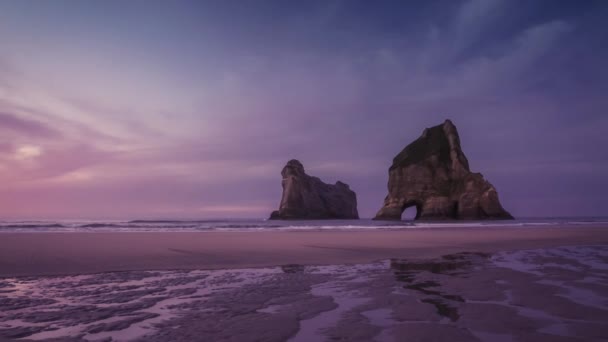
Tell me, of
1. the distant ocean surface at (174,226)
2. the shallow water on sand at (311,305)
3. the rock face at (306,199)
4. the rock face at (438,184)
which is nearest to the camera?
the shallow water on sand at (311,305)

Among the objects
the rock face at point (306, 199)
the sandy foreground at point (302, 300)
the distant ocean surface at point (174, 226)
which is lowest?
the sandy foreground at point (302, 300)

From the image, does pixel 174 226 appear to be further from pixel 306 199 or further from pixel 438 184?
pixel 306 199

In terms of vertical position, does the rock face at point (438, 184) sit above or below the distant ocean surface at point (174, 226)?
above

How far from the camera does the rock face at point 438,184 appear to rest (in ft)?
256

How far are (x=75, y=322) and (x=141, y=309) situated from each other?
0.94 metres

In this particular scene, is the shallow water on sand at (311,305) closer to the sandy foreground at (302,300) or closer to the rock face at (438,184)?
the sandy foreground at (302,300)

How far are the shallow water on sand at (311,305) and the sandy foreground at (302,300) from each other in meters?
0.02

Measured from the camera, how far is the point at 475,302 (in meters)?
6.02

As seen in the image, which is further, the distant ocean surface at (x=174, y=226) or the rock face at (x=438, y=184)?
the rock face at (x=438, y=184)

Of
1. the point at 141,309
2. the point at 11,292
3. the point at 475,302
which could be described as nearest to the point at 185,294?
the point at 141,309

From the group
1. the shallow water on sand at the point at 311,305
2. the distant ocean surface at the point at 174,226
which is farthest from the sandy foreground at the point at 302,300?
the distant ocean surface at the point at 174,226

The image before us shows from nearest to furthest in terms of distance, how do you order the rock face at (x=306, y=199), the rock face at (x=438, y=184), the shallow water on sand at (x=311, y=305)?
the shallow water on sand at (x=311, y=305) < the rock face at (x=438, y=184) < the rock face at (x=306, y=199)

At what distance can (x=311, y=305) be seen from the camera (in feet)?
19.5

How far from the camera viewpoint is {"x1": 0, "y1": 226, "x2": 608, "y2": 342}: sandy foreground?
4.44m
